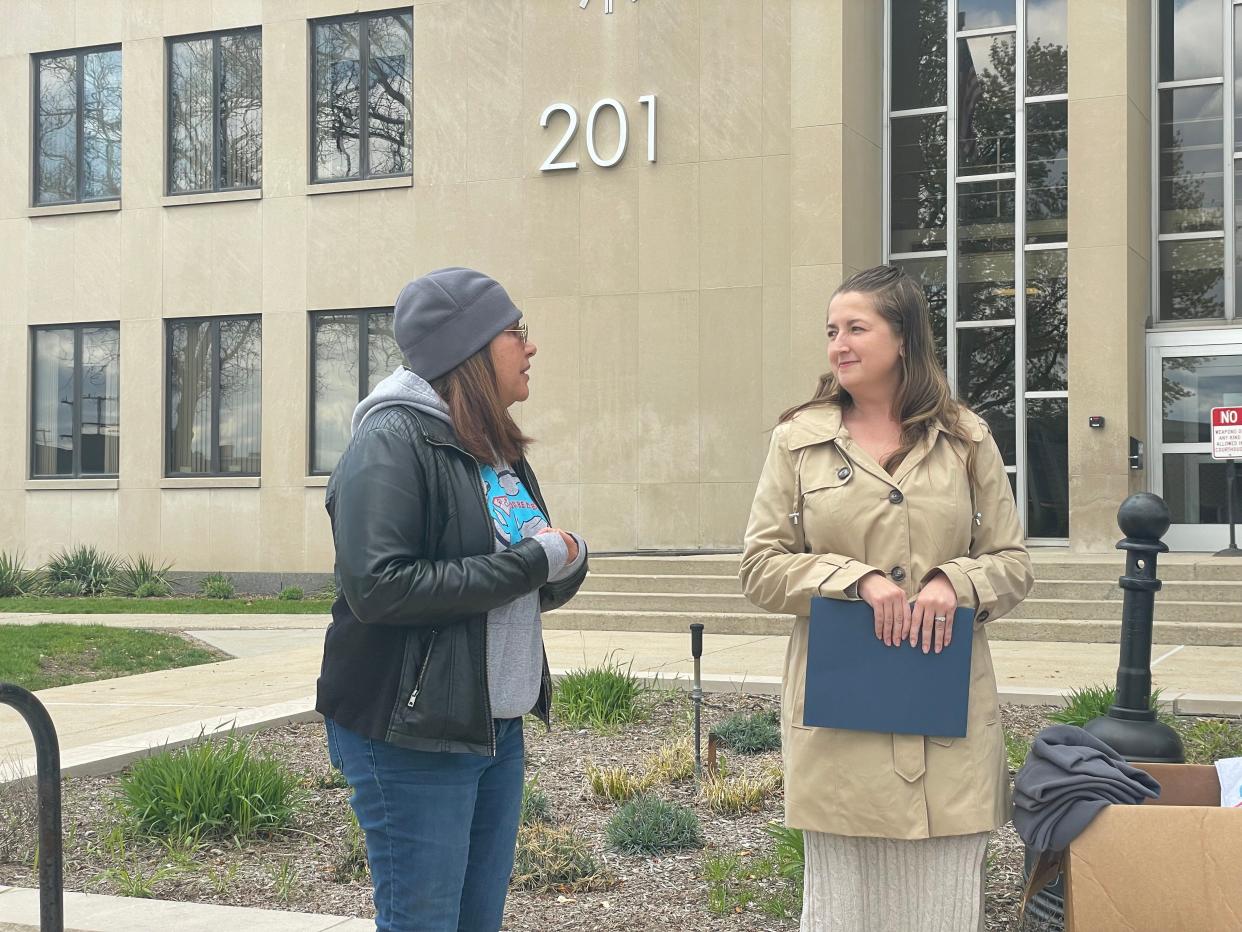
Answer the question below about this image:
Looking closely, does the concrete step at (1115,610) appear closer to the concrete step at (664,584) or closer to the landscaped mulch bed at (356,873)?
the concrete step at (664,584)

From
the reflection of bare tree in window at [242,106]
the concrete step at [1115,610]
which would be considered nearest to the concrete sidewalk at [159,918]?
the concrete step at [1115,610]

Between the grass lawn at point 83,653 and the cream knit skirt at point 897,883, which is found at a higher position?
the cream knit skirt at point 897,883

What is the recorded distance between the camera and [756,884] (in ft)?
16.3

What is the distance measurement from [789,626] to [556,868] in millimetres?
8970

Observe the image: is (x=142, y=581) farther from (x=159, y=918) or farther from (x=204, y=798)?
(x=159, y=918)

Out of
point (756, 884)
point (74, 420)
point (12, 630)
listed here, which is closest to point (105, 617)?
point (12, 630)

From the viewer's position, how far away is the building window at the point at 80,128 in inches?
894

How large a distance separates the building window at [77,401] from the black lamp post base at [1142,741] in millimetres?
20617

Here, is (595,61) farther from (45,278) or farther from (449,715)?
(449,715)

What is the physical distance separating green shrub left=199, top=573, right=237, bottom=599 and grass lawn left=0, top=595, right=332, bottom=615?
0.64 metres

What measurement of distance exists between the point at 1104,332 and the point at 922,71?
15.9 ft

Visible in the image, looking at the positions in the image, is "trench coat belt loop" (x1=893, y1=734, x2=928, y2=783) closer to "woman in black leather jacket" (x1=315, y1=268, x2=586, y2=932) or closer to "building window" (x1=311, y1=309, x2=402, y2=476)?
"woman in black leather jacket" (x1=315, y1=268, x2=586, y2=932)

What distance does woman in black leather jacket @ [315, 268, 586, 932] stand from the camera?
279 centimetres

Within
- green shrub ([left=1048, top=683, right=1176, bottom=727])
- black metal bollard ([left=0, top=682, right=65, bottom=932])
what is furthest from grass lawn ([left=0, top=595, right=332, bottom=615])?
black metal bollard ([left=0, top=682, right=65, bottom=932])
